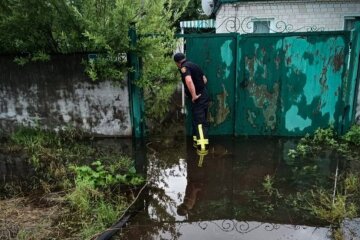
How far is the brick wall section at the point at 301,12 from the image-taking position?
957 cm

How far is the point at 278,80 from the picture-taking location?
20.4 feet

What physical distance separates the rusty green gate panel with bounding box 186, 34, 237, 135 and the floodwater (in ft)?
Result: 1.33

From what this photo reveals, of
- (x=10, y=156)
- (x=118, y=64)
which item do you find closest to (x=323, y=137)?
(x=118, y=64)

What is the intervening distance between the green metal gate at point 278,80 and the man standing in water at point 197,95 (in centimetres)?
40

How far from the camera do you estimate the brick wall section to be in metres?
9.57

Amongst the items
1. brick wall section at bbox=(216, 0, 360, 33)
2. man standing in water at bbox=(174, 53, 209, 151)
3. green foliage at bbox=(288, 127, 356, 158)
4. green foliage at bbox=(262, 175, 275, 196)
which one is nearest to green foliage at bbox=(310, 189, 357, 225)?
green foliage at bbox=(262, 175, 275, 196)

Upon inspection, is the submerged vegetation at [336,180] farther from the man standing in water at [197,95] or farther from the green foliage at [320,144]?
the man standing in water at [197,95]

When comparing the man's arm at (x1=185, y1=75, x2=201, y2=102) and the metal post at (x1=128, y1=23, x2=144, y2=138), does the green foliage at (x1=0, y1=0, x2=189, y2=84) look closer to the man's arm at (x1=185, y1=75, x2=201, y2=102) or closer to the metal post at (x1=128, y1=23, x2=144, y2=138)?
the metal post at (x1=128, y1=23, x2=144, y2=138)

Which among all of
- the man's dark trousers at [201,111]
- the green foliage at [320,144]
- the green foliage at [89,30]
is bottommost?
the green foliage at [320,144]

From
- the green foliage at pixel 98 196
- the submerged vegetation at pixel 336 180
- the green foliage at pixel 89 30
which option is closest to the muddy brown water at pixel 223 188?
the submerged vegetation at pixel 336 180

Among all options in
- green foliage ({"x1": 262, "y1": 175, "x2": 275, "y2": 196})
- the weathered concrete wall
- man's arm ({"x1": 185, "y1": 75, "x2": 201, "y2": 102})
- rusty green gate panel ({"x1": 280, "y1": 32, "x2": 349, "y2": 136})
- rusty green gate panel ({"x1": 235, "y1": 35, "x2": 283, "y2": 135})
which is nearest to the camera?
green foliage ({"x1": 262, "y1": 175, "x2": 275, "y2": 196})

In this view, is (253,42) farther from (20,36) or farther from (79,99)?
(20,36)

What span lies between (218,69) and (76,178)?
316 centimetres

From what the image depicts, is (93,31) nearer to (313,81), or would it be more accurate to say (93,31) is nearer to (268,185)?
(268,185)
